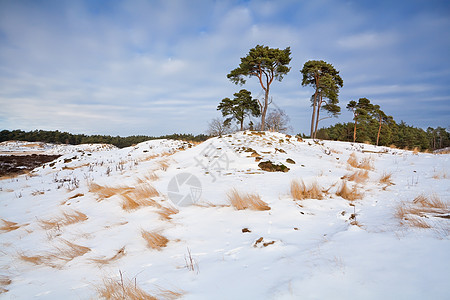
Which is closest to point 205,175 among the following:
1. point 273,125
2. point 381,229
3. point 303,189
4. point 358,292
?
point 303,189

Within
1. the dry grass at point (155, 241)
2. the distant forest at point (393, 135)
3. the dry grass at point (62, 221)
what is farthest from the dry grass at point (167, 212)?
the distant forest at point (393, 135)

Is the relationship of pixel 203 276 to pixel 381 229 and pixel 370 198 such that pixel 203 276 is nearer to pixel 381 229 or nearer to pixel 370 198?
pixel 381 229

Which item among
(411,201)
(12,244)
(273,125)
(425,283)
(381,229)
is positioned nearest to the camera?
(425,283)

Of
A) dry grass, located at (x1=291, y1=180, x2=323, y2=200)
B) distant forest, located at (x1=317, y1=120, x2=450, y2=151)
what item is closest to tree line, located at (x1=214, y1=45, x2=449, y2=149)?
distant forest, located at (x1=317, y1=120, x2=450, y2=151)

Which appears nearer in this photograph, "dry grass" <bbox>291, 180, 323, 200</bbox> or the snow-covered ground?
the snow-covered ground

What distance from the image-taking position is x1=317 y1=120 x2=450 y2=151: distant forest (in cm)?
3916

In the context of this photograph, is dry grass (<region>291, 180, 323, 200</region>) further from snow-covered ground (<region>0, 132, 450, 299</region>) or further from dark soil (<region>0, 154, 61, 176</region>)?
dark soil (<region>0, 154, 61, 176</region>)

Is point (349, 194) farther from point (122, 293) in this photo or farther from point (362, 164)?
point (362, 164)

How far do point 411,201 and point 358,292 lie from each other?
297 cm

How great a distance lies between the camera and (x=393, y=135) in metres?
50.4

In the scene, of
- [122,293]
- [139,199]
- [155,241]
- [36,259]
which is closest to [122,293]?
[122,293]

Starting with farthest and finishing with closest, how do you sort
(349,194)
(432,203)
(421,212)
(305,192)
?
(305,192), (349,194), (432,203), (421,212)

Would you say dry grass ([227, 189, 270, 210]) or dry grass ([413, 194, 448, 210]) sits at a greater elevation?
dry grass ([413, 194, 448, 210])

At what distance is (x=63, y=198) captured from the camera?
507 cm
